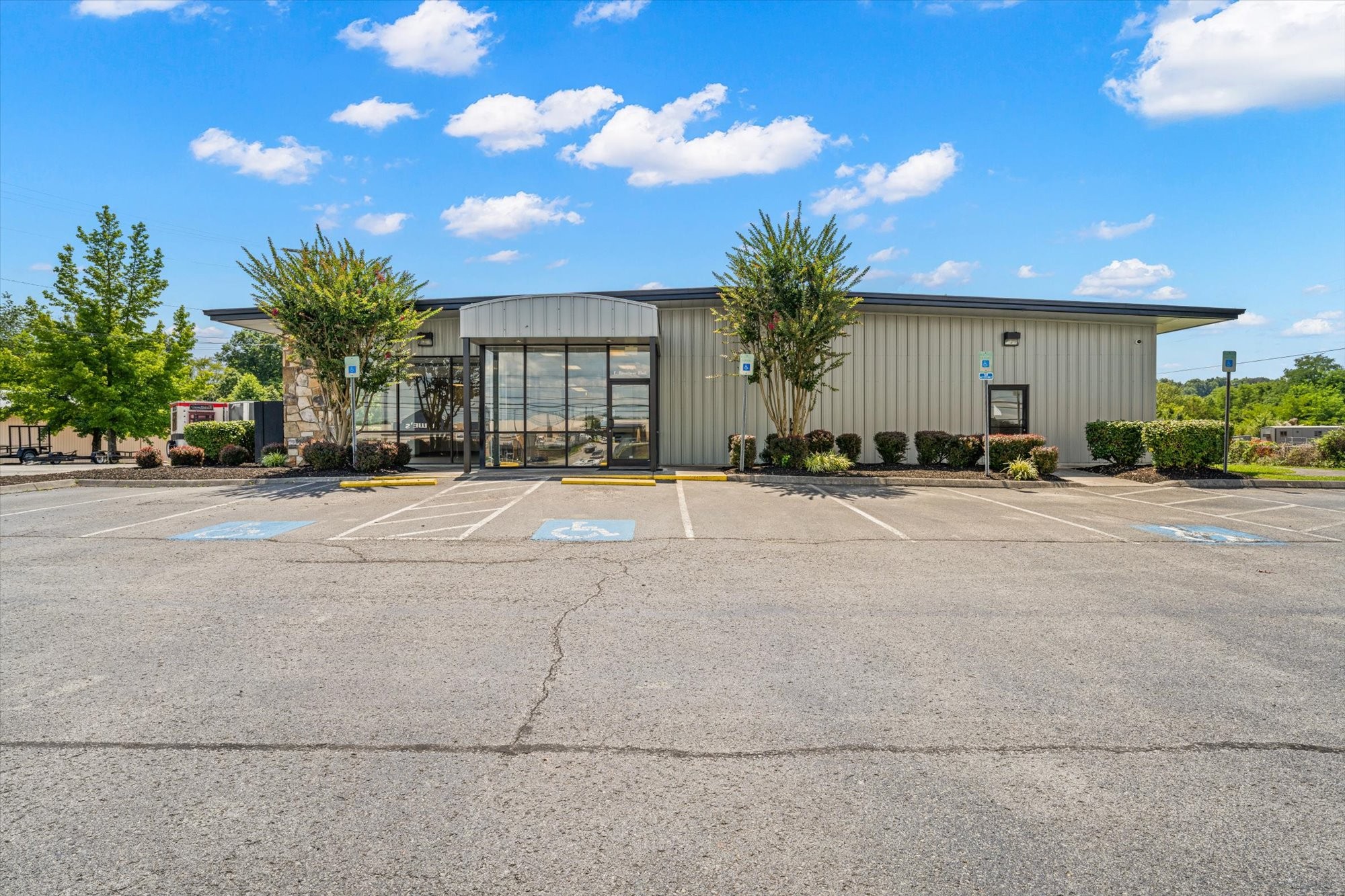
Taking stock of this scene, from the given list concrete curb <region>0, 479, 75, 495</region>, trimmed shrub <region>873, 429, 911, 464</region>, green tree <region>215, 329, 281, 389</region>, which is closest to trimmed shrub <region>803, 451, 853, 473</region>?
trimmed shrub <region>873, 429, 911, 464</region>

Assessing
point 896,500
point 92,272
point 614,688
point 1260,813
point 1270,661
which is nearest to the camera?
point 1260,813

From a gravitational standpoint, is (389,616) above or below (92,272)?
below

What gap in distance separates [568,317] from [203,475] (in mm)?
9265

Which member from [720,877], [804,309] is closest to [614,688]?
[720,877]

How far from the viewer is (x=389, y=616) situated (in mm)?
5773

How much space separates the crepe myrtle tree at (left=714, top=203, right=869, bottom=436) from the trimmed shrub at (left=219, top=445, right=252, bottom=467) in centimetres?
1291

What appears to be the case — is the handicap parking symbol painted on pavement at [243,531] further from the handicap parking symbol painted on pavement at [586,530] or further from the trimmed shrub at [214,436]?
the trimmed shrub at [214,436]

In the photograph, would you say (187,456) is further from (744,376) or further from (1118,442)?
(1118,442)

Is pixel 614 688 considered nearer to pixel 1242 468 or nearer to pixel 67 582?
pixel 67 582

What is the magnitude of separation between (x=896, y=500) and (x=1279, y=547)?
5391 millimetres

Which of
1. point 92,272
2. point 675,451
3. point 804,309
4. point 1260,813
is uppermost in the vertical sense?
point 92,272

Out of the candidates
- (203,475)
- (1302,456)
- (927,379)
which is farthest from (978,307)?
(203,475)

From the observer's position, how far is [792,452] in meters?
16.1

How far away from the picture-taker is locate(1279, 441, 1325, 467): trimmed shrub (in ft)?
76.0
